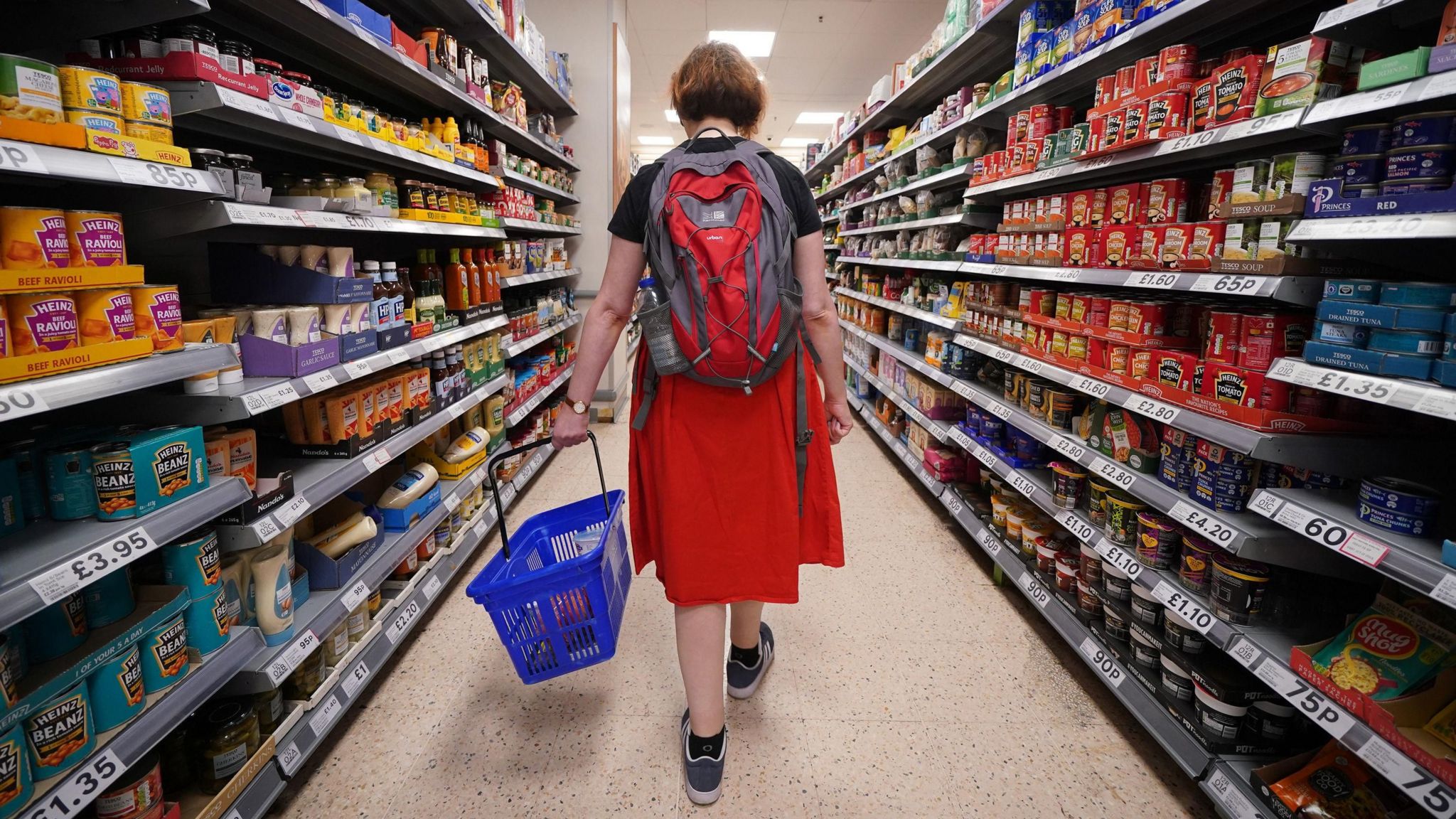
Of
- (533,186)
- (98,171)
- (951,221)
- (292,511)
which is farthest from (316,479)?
(951,221)

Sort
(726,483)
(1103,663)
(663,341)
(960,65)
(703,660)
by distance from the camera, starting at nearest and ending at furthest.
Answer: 1. (663,341)
2. (726,483)
3. (703,660)
4. (1103,663)
5. (960,65)

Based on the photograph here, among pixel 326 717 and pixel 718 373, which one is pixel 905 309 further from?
pixel 326 717

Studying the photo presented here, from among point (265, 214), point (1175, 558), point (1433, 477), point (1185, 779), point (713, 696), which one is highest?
point (265, 214)

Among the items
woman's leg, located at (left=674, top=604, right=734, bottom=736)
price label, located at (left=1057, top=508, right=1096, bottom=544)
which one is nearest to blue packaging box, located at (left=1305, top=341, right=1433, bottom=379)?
price label, located at (left=1057, top=508, right=1096, bottom=544)

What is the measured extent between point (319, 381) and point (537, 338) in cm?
227

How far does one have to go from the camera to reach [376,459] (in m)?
2.09

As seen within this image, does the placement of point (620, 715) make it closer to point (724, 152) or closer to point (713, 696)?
point (713, 696)

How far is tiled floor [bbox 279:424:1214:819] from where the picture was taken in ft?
5.69

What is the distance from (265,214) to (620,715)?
163cm

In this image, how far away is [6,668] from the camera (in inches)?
43.8

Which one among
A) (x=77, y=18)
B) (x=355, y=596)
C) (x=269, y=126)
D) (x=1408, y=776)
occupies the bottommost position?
(x=355, y=596)

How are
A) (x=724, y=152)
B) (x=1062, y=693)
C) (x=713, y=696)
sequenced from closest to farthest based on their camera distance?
(x=724, y=152) < (x=713, y=696) < (x=1062, y=693)

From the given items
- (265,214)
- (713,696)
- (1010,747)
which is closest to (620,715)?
(713,696)

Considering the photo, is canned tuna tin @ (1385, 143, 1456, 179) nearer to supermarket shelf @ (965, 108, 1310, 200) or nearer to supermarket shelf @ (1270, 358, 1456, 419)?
supermarket shelf @ (965, 108, 1310, 200)
